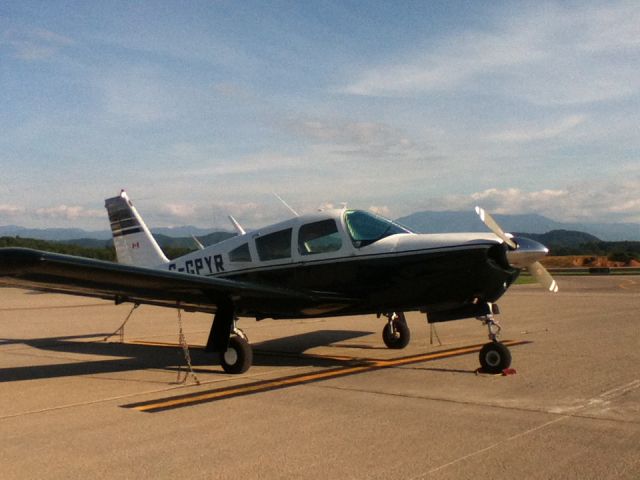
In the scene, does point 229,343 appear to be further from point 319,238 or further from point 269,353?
point 269,353

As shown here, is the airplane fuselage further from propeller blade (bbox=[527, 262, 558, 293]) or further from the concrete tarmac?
the concrete tarmac

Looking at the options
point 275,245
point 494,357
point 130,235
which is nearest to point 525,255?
point 494,357

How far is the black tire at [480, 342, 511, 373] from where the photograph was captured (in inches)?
326

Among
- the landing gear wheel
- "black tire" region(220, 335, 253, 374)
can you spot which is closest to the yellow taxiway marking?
"black tire" region(220, 335, 253, 374)

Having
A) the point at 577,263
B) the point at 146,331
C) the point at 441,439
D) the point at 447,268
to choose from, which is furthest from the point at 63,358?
the point at 577,263

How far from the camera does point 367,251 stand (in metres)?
9.23

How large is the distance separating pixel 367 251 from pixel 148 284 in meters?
3.22

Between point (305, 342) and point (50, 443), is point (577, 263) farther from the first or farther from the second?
point (50, 443)

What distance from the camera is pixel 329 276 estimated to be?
31.1ft

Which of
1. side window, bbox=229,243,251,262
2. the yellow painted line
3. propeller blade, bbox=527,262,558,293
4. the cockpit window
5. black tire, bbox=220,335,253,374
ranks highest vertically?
the cockpit window

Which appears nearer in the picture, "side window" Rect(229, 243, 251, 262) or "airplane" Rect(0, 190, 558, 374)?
"airplane" Rect(0, 190, 558, 374)

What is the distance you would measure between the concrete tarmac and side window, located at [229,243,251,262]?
178 cm

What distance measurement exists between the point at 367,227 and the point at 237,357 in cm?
278

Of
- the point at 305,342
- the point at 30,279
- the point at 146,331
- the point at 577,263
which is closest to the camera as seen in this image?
the point at 30,279
